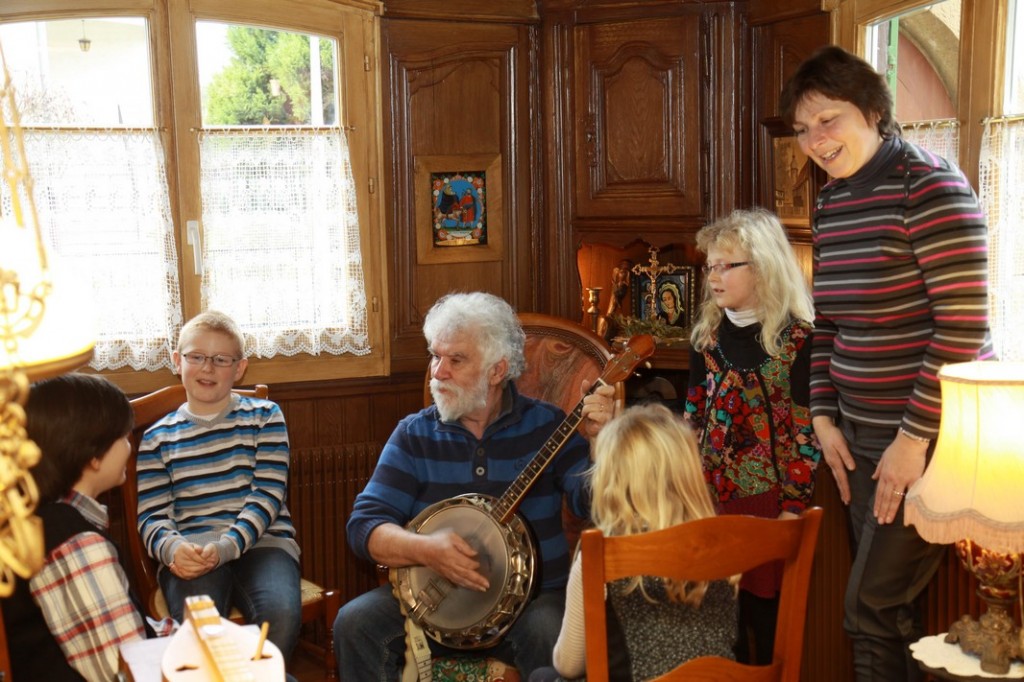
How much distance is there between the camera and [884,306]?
2.28 meters

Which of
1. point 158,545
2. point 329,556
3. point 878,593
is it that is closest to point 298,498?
point 329,556

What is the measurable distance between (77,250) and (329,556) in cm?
137

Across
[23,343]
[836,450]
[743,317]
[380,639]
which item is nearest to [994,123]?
[743,317]

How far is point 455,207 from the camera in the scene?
13.5 ft

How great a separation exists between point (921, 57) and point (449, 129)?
1.65 metres

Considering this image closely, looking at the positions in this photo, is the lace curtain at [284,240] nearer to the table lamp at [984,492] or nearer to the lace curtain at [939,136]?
the lace curtain at [939,136]

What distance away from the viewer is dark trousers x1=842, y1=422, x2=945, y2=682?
88.3 inches

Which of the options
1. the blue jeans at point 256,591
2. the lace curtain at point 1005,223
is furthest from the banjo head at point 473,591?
the lace curtain at point 1005,223

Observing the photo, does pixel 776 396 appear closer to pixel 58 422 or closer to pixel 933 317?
pixel 933 317

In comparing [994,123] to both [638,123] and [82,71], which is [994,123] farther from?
[82,71]

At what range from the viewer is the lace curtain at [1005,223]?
9.46 feet

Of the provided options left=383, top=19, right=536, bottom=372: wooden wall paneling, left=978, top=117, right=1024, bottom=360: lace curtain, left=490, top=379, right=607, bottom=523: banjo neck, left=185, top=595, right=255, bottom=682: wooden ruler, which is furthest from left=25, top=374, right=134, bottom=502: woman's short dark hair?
left=978, top=117, right=1024, bottom=360: lace curtain

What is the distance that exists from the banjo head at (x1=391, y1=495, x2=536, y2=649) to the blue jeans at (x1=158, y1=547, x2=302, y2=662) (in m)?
0.41

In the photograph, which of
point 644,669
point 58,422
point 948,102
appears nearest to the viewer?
point 644,669
